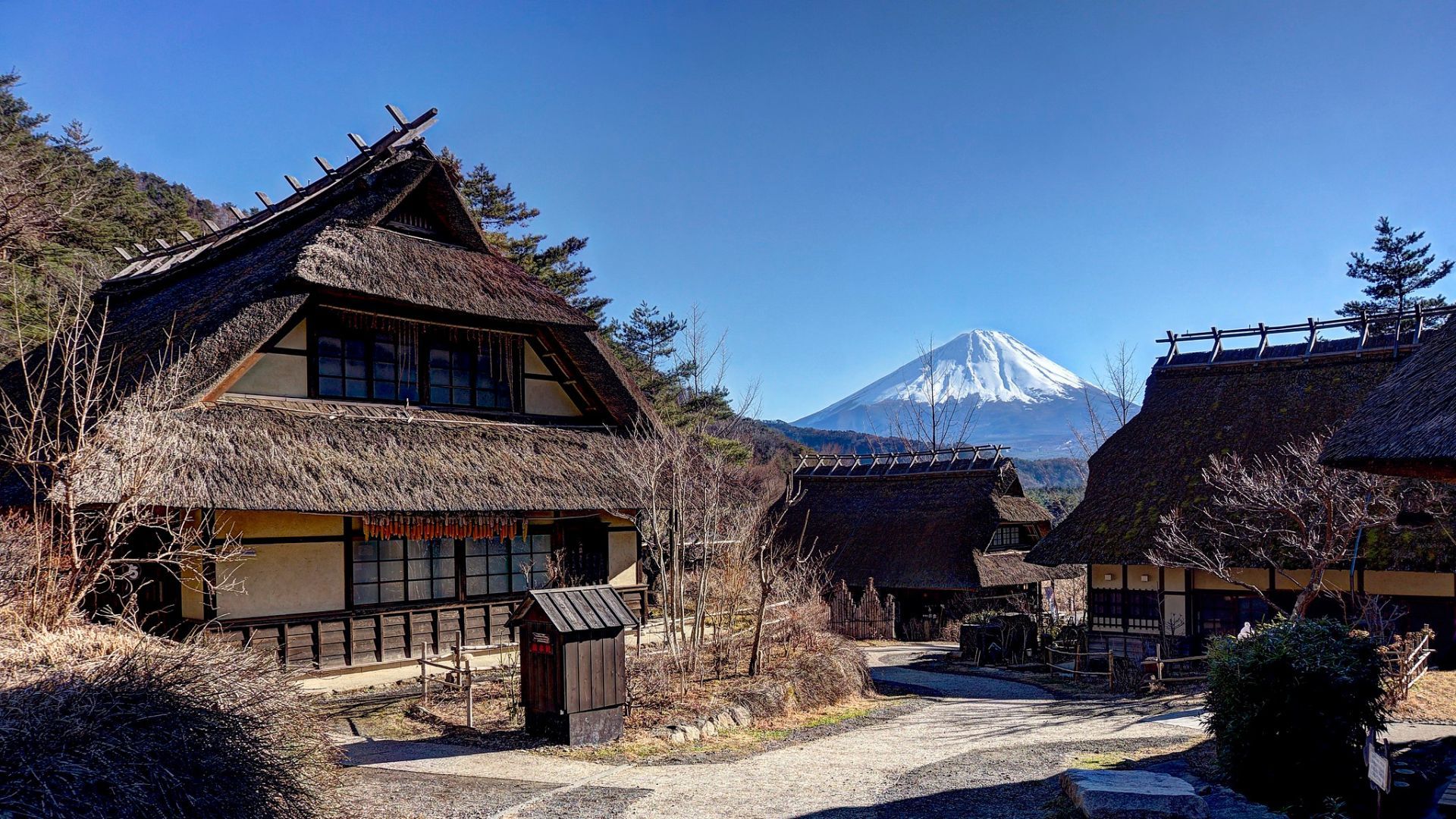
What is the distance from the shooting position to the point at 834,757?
39.0ft

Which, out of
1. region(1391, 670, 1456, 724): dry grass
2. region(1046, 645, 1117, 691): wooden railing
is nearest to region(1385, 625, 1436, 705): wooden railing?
region(1391, 670, 1456, 724): dry grass

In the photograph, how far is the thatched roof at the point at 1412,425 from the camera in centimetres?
775

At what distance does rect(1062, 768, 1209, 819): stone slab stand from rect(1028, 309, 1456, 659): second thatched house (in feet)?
43.0

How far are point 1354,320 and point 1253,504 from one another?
7178 mm

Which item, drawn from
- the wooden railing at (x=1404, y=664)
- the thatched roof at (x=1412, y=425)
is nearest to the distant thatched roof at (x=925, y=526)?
the wooden railing at (x=1404, y=664)

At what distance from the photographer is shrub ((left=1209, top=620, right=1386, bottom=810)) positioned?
841 centimetres

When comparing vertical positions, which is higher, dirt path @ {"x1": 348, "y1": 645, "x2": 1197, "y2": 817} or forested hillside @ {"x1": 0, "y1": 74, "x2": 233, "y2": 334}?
forested hillside @ {"x1": 0, "y1": 74, "x2": 233, "y2": 334}

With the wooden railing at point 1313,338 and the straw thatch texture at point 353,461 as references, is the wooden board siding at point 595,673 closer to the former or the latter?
the straw thatch texture at point 353,461

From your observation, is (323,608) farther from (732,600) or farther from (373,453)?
(732,600)

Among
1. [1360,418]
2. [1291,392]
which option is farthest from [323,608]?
[1291,392]

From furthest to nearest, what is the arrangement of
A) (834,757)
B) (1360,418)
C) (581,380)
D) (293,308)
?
(581,380)
(293,308)
(834,757)
(1360,418)

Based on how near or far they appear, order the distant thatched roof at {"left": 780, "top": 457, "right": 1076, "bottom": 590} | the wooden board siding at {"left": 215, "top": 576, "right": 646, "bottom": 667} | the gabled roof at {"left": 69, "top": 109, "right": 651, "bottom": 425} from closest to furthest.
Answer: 1. the wooden board siding at {"left": 215, "top": 576, "right": 646, "bottom": 667}
2. the gabled roof at {"left": 69, "top": 109, "right": 651, "bottom": 425}
3. the distant thatched roof at {"left": 780, "top": 457, "right": 1076, "bottom": 590}

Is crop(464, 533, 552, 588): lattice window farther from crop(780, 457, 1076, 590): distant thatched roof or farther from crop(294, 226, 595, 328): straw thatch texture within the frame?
crop(780, 457, 1076, 590): distant thatched roof

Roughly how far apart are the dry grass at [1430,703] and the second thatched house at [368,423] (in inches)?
468
